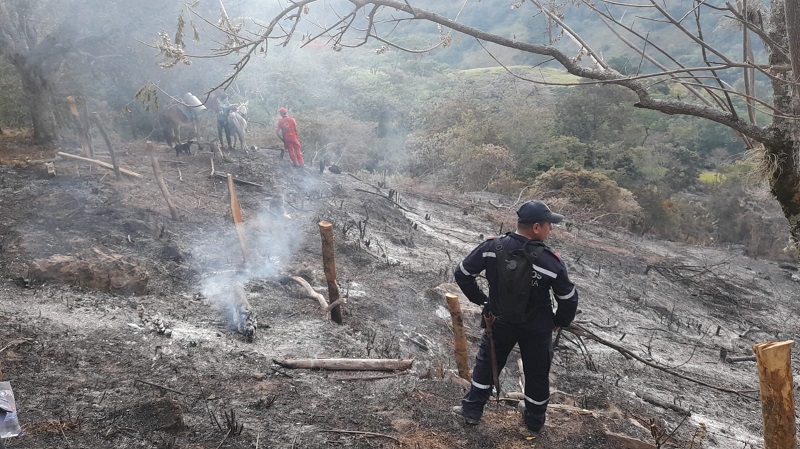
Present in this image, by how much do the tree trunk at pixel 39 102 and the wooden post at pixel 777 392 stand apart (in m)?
14.4

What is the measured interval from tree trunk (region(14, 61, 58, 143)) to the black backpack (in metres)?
12.9

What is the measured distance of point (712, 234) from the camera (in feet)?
63.7

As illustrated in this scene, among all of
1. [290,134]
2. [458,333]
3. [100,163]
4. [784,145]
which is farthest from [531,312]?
[290,134]

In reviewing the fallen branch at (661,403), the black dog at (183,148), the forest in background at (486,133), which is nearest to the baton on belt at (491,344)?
the fallen branch at (661,403)

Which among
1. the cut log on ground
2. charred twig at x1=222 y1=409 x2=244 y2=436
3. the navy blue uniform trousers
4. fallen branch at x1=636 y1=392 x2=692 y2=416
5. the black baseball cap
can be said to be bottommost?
fallen branch at x1=636 y1=392 x2=692 y2=416

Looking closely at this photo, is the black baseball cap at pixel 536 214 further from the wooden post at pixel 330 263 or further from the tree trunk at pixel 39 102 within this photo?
the tree trunk at pixel 39 102

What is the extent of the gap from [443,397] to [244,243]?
183 inches

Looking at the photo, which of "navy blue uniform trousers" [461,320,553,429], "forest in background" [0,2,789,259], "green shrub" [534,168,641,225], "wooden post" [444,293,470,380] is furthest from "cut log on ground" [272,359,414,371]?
"green shrub" [534,168,641,225]

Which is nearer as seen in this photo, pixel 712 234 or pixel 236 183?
pixel 236 183

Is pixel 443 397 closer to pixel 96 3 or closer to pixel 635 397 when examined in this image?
pixel 635 397

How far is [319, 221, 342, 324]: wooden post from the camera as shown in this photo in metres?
5.70

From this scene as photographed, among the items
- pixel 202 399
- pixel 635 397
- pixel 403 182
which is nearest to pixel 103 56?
pixel 403 182

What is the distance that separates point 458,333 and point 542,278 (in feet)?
4.99

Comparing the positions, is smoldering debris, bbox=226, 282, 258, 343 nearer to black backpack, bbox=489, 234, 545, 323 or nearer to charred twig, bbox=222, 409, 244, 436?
charred twig, bbox=222, 409, 244, 436
